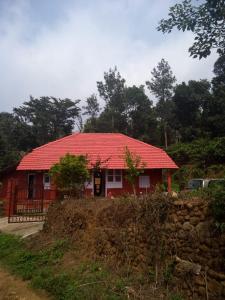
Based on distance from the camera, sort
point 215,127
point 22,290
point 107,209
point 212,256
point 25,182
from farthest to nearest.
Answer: point 215,127, point 25,182, point 107,209, point 22,290, point 212,256

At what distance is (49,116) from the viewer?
56656 millimetres

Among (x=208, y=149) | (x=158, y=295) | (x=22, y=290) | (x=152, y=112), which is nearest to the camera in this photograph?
(x=158, y=295)

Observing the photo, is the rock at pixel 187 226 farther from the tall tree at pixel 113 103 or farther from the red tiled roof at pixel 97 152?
the tall tree at pixel 113 103

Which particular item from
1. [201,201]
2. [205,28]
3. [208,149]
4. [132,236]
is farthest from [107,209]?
[208,149]

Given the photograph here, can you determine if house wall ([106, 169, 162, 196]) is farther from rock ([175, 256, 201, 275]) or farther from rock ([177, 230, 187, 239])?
rock ([175, 256, 201, 275])

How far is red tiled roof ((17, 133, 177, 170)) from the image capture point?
79.8 feet

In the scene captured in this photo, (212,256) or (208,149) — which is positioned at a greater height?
(208,149)

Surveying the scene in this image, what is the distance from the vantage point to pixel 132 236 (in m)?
8.23

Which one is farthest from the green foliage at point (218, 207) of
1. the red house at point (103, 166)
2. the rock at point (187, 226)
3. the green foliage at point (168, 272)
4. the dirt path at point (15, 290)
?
the red house at point (103, 166)

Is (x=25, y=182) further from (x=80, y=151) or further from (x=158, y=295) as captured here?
(x=158, y=295)

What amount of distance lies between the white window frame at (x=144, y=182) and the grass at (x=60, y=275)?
1459 cm

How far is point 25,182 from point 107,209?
1704 centimetres

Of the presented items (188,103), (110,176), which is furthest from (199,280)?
(188,103)

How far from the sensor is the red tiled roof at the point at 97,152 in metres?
24.3
